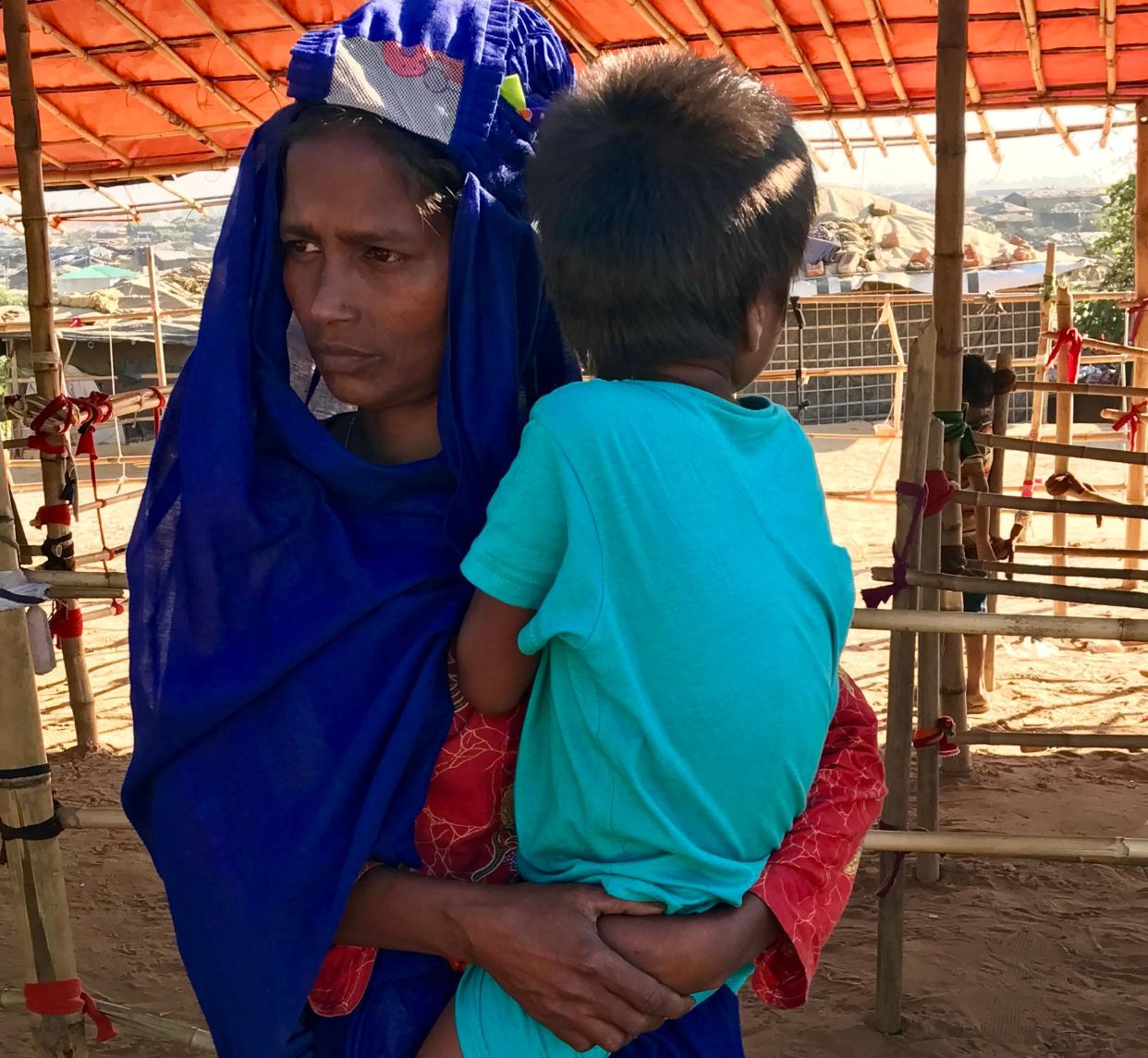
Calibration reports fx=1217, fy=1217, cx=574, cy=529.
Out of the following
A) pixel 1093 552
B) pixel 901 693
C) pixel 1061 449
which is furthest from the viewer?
pixel 1093 552

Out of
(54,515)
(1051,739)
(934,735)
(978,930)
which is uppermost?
(54,515)

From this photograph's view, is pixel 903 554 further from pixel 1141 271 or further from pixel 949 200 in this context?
pixel 1141 271

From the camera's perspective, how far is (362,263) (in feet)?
3.94

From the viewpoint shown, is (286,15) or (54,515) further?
(286,15)

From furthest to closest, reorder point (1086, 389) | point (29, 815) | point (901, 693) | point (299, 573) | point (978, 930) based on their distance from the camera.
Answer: point (1086, 389) → point (978, 930) → point (901, 693) → point (29, 815) → point (299, 573)

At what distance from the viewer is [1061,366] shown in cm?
732

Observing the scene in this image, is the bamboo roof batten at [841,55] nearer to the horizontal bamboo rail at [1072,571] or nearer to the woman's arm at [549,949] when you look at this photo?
the horizontal bamboo rail at [1072,571]

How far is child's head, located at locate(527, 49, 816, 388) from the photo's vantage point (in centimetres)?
Answer: 107

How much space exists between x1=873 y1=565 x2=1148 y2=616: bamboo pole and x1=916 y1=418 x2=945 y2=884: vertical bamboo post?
0.28 feet


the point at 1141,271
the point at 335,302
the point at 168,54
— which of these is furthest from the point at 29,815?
the point at 1141,271

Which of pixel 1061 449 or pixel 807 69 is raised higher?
pixel 807 69

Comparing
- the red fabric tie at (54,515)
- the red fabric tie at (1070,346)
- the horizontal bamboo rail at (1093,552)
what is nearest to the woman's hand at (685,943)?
the red fabric tie at (54,515)

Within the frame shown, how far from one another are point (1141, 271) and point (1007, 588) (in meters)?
4.55

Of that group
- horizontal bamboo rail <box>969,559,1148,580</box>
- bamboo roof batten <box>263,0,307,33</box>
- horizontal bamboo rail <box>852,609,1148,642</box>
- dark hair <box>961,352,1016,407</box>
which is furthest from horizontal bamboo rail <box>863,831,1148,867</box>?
bamboo roof batten <box>263,0,307,33</box>
